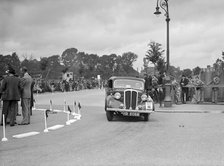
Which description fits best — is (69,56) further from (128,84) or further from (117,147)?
(117,147)

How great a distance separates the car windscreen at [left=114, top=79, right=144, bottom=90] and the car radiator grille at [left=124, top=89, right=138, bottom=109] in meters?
1.14

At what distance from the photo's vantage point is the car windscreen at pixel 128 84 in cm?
1612

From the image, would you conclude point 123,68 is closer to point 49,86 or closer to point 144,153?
point 49,86

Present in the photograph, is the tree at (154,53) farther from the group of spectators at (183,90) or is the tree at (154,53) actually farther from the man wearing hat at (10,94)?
the man wearing hat at (10,94)

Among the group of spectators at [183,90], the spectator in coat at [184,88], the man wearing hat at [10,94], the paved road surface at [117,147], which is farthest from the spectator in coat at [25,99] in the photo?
the spectator in coat at [184,88]

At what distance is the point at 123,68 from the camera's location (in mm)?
137875

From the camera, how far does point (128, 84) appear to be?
53.1 feet

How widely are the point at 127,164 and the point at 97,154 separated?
1.10 metres

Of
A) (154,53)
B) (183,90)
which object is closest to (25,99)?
(183,90)

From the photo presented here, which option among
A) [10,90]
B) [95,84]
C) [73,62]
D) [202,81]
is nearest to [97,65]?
[73,62]

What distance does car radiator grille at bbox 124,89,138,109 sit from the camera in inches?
578

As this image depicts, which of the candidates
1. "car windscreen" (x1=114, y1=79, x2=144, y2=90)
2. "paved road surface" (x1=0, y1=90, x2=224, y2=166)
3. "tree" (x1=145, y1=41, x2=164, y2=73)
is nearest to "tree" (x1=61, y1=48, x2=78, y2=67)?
"tree" (x1=145, y1=41, x2=164, y2=73)

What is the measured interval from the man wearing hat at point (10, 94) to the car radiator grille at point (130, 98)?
412 centimetres

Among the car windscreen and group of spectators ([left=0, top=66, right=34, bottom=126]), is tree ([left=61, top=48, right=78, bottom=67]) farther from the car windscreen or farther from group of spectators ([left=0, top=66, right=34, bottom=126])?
group of spectators ([left=0, top=66, right=34, bottom=126])
